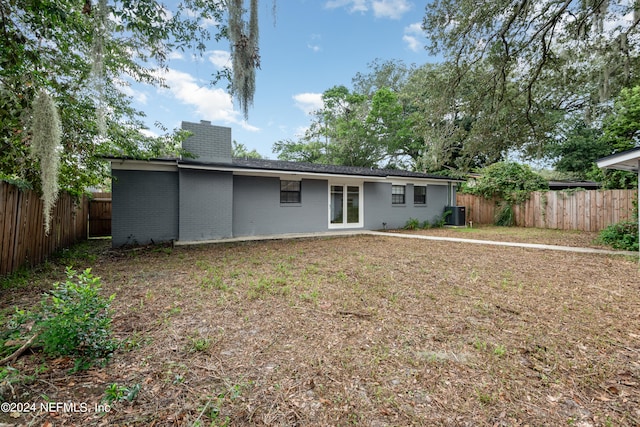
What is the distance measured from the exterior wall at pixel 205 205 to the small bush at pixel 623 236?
36.1 feet

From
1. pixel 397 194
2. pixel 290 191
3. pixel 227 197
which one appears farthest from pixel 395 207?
pixel 227 197

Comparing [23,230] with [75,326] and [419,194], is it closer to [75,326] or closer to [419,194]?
[75,326]

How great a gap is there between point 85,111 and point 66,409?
532 cm

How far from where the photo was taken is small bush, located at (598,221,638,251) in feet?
23.5

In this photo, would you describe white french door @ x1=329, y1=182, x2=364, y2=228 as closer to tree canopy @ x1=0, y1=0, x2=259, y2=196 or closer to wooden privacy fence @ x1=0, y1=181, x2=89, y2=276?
tree canopy @ x1=0, y1=0, x2=259, y2=196

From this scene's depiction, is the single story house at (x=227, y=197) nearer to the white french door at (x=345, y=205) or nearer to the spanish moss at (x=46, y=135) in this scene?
the white french door at (x=345, y=205)

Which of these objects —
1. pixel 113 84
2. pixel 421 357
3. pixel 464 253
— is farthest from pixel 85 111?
pixel 464 253

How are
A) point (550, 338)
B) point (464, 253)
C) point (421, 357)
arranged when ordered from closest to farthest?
point (421, 357) < point (550, 338) < point (464, 253)

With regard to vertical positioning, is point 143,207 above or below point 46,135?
below

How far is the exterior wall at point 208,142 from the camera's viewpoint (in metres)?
8.76

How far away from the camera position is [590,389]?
1.97 metres

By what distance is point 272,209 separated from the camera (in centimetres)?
1020

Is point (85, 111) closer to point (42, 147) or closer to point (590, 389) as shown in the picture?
point (42, 147)

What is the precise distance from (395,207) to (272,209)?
5.87 metres
